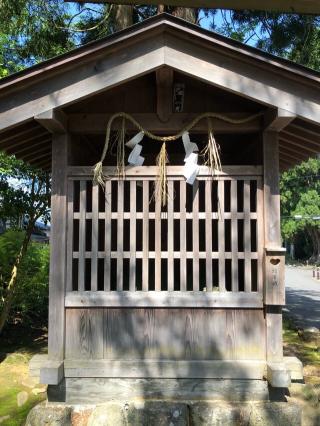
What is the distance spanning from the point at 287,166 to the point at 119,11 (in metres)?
4.02

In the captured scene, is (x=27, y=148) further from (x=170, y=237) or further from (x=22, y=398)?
(x=22, y=398)

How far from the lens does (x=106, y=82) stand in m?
3.94

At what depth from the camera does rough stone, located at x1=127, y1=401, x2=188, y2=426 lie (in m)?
4.05

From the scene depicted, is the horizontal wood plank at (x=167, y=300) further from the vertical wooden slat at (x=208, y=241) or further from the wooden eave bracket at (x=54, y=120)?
the wooden eave bracket at (x=54, y=120)

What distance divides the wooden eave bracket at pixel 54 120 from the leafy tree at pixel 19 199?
10.6ft

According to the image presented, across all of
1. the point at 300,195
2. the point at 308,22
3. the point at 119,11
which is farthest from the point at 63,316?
the point at 300,195

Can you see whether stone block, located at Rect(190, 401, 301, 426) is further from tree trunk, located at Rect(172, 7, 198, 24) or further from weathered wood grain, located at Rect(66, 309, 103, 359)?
tree trunk, located at Rect(172, 7, 198, 24)

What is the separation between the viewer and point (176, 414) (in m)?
4.06

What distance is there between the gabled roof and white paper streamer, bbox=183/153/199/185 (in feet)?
2.38

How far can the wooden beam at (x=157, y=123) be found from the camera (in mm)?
4414

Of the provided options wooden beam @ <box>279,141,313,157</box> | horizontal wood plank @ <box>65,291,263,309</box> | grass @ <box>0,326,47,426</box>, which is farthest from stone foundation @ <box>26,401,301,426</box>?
wooden beam @ <box>279,141,313,157</box>

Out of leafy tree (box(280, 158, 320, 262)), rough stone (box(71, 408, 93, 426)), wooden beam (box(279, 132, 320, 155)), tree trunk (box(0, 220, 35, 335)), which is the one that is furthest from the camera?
leafy tree (box(280, 158, 320, 262))

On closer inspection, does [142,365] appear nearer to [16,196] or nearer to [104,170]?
[104,170]

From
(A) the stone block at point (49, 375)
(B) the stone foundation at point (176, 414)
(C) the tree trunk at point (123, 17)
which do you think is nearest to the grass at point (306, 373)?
(B) the stone foundation at point (176, 414)
